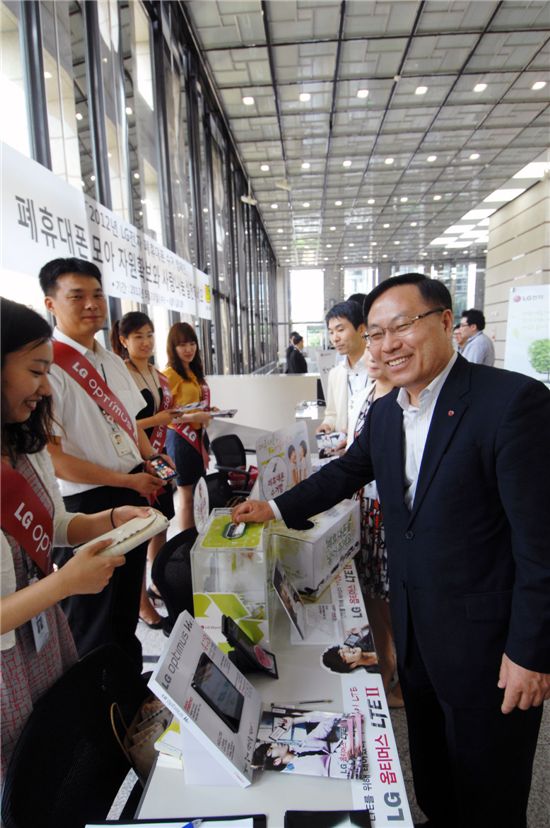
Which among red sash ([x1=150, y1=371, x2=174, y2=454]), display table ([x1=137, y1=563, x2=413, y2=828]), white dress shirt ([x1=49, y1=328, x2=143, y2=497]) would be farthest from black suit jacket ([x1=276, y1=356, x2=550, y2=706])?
red sash ([x1=150, y1=371, x2=174, y2=454])

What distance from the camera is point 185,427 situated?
3232mm

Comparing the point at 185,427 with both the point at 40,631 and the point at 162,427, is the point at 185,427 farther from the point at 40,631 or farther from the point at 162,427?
the point at 40,631

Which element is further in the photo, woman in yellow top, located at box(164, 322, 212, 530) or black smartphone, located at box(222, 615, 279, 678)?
woman in yellow top, located at box(164, 322, 212, 530)

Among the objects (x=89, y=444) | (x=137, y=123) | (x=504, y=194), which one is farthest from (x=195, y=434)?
(x=504, y=194)

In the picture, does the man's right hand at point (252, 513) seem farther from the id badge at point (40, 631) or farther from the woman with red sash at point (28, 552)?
the id badge at point (40, 631)

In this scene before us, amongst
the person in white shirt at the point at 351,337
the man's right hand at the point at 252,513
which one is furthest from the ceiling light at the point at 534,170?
the man's right hand at the point at 252,513

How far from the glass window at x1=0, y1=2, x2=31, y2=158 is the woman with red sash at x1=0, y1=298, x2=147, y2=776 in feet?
6.81

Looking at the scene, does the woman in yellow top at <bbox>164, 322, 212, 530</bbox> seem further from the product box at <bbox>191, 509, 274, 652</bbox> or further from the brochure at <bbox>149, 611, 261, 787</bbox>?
the brochure at <bbox>149, 611, 261, 787</bbox>

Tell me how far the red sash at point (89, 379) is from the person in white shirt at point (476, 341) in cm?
519

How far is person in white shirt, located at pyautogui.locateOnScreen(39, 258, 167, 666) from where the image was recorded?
1.63 meters

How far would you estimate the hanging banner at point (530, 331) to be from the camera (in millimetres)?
5312

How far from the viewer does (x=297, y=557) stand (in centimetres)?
142

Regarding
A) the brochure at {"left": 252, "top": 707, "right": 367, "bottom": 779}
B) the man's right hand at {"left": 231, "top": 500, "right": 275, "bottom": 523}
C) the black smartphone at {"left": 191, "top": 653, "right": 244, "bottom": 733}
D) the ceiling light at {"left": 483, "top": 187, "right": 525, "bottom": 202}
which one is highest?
the ceiling light at {"left": 483, "top": 187, "right": 525, "bottom": 202}

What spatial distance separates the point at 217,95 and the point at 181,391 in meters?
5.68
